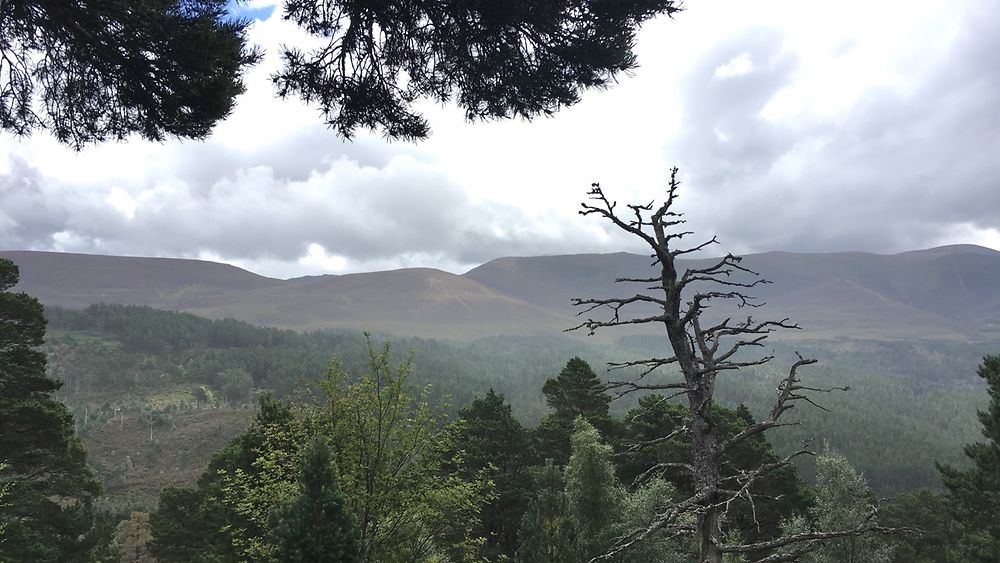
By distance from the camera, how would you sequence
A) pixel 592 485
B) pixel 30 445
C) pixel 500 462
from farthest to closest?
pixel 500 462 < pixel 592 485 < pixel 30 445

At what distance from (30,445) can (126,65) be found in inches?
744

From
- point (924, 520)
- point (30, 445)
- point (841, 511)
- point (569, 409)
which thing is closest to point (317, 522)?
point (30, 445)

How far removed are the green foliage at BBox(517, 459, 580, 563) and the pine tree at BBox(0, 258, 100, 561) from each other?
17.7 m

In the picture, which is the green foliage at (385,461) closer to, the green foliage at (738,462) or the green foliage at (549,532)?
the green foliage at (549,532)

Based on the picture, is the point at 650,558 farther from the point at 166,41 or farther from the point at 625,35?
the point at 166,41

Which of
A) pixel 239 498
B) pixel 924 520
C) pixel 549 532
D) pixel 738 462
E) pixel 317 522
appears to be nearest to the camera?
pixel 317 522

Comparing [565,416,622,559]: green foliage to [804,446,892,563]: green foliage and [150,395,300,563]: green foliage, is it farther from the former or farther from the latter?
[150,395,300,563]: green foliage

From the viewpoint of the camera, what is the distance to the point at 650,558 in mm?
25031

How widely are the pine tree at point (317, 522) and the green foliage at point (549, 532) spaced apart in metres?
10.3

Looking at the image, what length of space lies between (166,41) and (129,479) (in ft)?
407

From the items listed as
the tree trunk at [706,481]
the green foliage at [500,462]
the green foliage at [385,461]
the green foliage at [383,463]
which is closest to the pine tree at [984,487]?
the green foliage at [500,462]

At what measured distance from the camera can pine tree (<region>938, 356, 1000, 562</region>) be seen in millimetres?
25328

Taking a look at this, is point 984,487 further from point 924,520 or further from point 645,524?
point 924,520

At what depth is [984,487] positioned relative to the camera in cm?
2647
